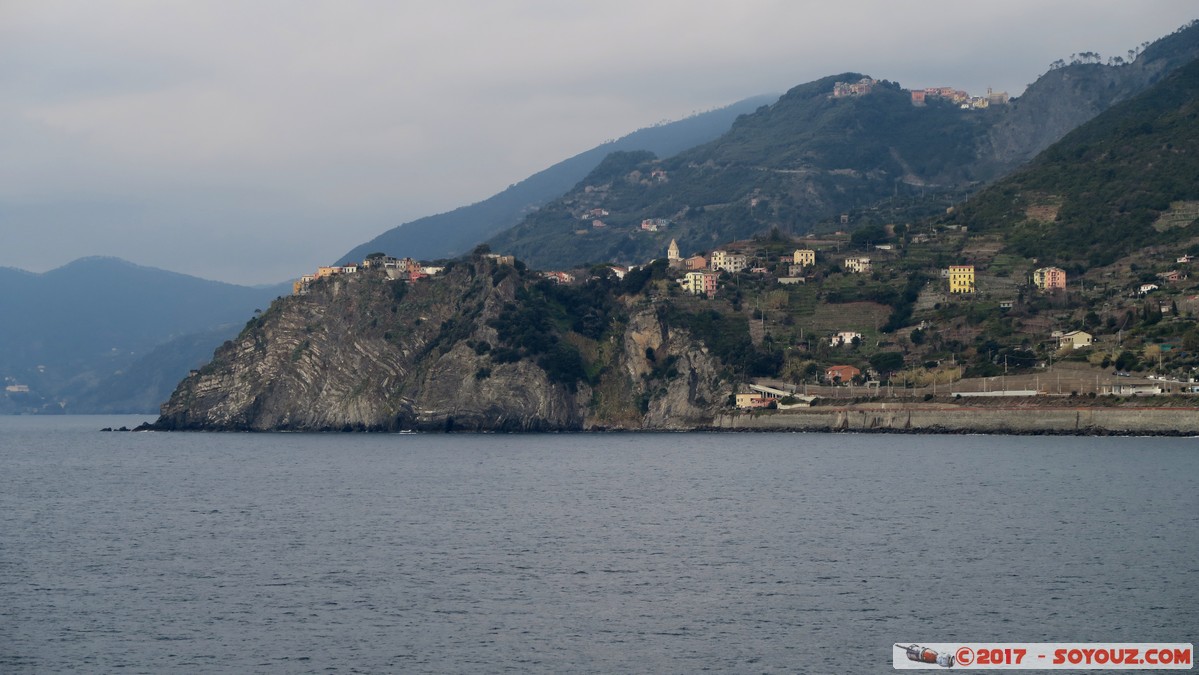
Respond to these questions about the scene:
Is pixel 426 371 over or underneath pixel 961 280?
underneath

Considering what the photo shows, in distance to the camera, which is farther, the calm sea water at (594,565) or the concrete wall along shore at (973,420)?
the concrete wall along shore at (973,420)

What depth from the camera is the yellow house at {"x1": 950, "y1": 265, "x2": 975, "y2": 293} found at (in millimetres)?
164625

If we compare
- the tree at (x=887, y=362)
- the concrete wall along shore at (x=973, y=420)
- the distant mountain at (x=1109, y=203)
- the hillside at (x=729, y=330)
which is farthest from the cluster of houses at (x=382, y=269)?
the distant mountain at (x=1109, y=203)

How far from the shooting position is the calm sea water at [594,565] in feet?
124

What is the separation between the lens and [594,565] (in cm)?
5066

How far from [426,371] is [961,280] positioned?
6342 centimetres

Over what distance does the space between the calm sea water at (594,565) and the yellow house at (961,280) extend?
7088cm

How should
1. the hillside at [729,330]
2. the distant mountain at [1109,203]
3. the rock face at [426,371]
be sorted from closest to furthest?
the hillside at [729,330] → the rock face at [426,371] → the distant mountain at [1109,203]

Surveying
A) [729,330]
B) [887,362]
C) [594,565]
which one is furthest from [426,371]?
[594,565]

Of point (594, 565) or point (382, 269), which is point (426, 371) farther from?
point (594, 565)

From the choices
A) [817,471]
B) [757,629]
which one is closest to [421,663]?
[757,629]

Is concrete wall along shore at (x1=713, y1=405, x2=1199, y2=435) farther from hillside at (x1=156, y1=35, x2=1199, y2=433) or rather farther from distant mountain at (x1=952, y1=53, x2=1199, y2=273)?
distant mountain at (x1=952, y1=53, x2=1199, y2=273)

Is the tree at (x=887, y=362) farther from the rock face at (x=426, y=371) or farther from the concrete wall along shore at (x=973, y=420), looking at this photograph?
the rock face at (x=426, y=371)

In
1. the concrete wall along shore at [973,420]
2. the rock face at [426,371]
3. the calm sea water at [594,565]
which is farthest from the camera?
the rock face at [426,371]
